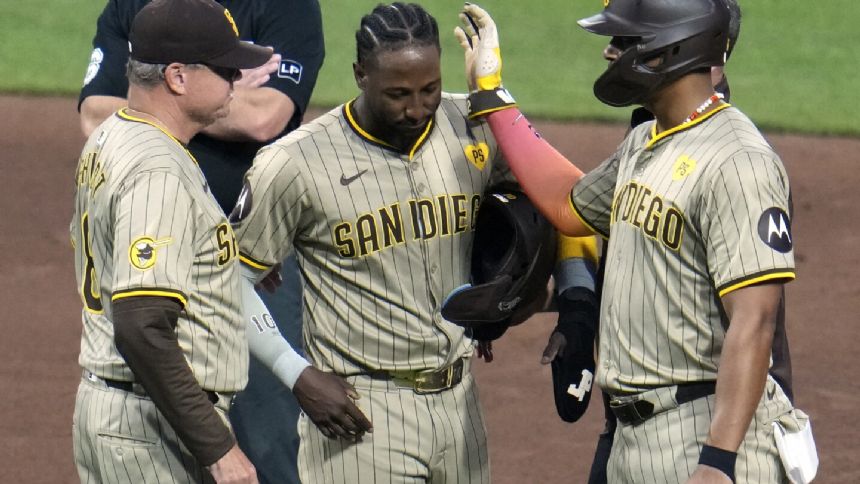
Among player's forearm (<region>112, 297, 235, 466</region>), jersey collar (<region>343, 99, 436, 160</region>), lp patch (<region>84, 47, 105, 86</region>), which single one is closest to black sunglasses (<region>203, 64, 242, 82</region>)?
jersey collar (<region>343, 99, 436, 160</region>)

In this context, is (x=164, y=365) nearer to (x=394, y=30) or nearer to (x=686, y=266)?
(x=394, y=30)

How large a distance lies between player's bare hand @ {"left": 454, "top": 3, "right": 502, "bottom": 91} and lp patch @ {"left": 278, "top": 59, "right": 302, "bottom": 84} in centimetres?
124

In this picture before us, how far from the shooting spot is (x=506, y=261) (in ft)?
14.0

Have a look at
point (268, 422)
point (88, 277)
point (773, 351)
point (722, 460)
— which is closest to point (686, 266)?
point (722, 460)

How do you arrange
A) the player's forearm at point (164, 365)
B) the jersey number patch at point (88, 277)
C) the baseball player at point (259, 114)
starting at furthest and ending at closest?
1. the baseball player at point (259, 114)
2. the jersey number patch at point (88, 277)
3. the player's forearm at point (164, 365)

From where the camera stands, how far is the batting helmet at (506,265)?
416 cm

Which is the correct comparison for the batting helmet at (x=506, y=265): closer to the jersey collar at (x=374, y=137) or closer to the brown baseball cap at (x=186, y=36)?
the jersey collar at (x=374, y=137)

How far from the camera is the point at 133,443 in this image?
3.83m

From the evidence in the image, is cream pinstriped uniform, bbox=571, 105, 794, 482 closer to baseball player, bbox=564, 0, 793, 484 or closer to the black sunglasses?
baseball player, bbox=564, 0, 793, 484

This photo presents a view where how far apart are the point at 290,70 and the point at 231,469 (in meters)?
2.09

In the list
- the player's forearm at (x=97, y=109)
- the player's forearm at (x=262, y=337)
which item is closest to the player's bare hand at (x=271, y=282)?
the player's forearm at (x=262, y=337)

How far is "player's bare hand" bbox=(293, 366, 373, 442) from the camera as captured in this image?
405 centimetres

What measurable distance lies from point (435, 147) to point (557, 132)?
261 inches

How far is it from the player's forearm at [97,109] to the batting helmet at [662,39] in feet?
7.52
